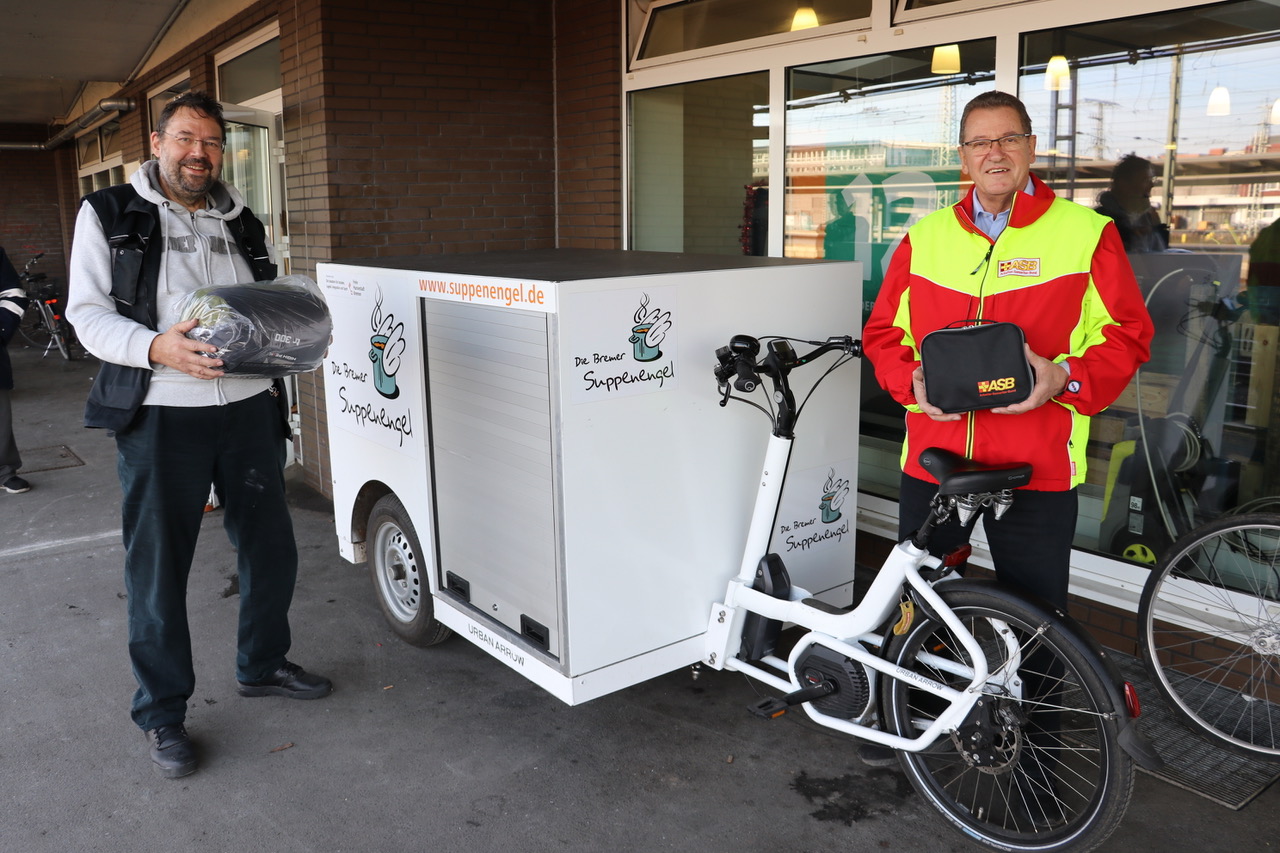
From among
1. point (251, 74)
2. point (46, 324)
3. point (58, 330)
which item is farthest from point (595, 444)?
point (46, 324)

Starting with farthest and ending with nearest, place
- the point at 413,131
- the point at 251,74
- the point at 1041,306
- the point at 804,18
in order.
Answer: the point at 251,74, the point at 413,131, the point at 804,18, the point at 1041,306

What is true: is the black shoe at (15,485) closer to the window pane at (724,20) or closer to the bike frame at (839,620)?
the window pane at (724,20)

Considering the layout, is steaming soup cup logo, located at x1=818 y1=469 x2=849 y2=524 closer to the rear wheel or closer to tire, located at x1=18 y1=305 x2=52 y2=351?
the rear wheel

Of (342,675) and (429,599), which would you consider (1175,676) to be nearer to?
(429,599)

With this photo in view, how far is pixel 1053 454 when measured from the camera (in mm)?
2645

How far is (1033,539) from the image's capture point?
276cm

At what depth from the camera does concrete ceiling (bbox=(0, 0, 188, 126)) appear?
896 cm

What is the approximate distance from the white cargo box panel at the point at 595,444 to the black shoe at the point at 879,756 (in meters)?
0.59

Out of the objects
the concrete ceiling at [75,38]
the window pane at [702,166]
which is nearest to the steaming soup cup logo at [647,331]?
the window pane at [702,166]

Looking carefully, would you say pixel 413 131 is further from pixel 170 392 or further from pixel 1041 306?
pixel 1041 306

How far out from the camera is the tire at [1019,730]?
97.0 inches

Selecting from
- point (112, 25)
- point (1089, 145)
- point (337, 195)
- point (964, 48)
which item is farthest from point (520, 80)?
point (112, 25)

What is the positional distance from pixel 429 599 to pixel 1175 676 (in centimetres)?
273

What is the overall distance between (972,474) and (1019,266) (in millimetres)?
554
